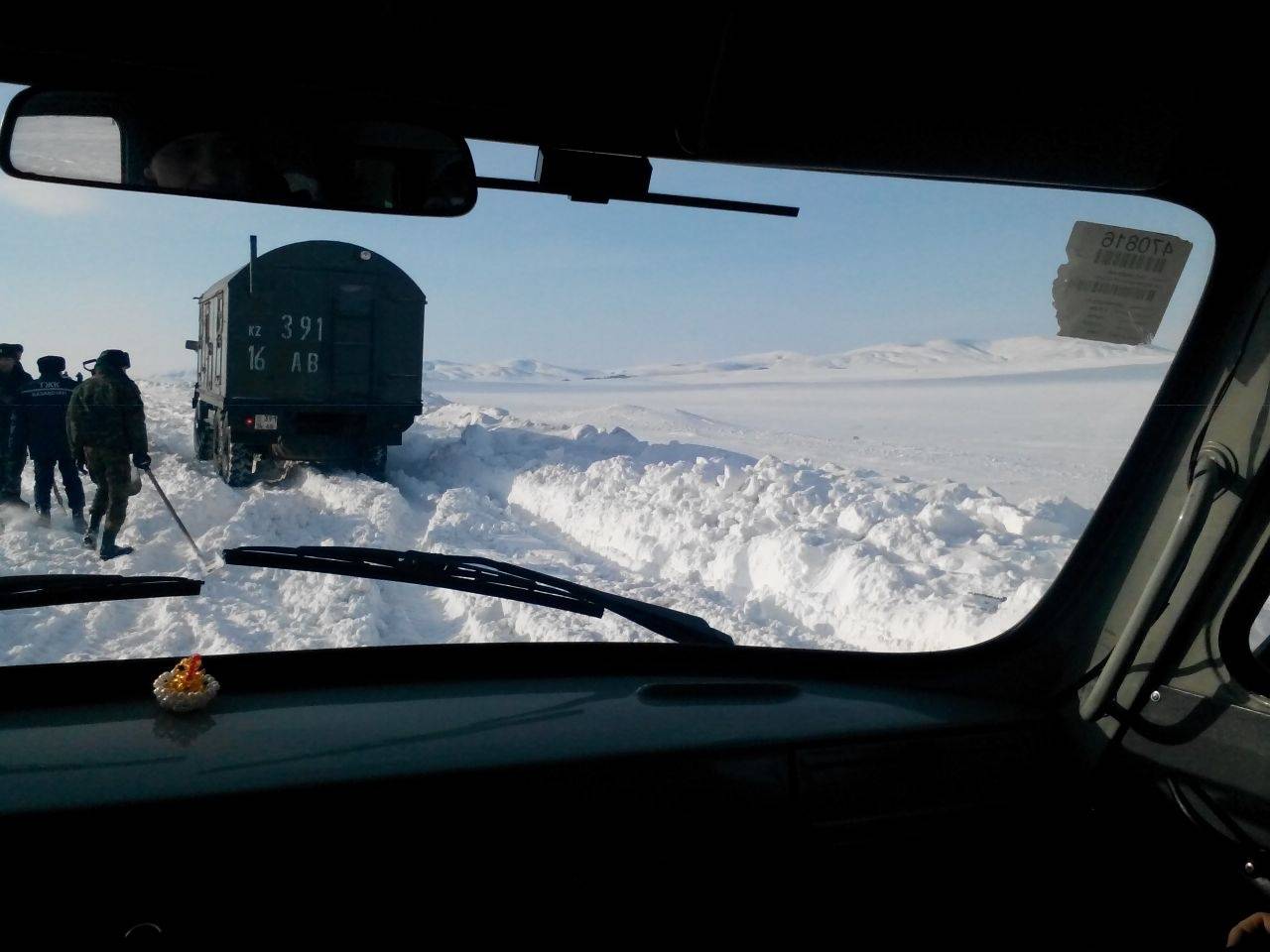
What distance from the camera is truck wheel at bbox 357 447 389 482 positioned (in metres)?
3.25

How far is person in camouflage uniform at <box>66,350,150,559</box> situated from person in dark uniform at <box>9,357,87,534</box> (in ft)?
0.08

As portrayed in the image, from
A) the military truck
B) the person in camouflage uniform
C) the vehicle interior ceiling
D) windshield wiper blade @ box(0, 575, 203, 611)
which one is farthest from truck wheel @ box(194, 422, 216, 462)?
the vehicle interior ceiling

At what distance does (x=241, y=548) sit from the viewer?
2.64 metres

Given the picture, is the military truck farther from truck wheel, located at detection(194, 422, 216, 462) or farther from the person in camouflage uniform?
the person in camouflage uniform

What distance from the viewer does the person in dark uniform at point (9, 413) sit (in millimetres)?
2439

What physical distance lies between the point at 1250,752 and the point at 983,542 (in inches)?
57.9

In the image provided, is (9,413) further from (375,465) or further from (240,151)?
(375,465)

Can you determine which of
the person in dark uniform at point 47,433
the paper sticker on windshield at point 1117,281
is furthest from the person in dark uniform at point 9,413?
the paper sticker on windshield at point 1117,281

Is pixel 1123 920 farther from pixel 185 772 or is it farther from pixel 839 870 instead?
pixel 185 772

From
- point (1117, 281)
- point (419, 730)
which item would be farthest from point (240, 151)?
point (1117, 281)

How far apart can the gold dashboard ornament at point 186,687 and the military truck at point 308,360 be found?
852mm

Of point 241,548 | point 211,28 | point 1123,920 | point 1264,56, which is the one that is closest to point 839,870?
point 1123,920

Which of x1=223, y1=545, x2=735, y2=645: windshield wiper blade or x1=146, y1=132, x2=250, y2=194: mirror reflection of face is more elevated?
x1=146, y1=132, x2=250, y2=194: mirror reflection of face

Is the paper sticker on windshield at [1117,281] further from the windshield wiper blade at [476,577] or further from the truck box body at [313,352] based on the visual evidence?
the truck box body at [313,352]
